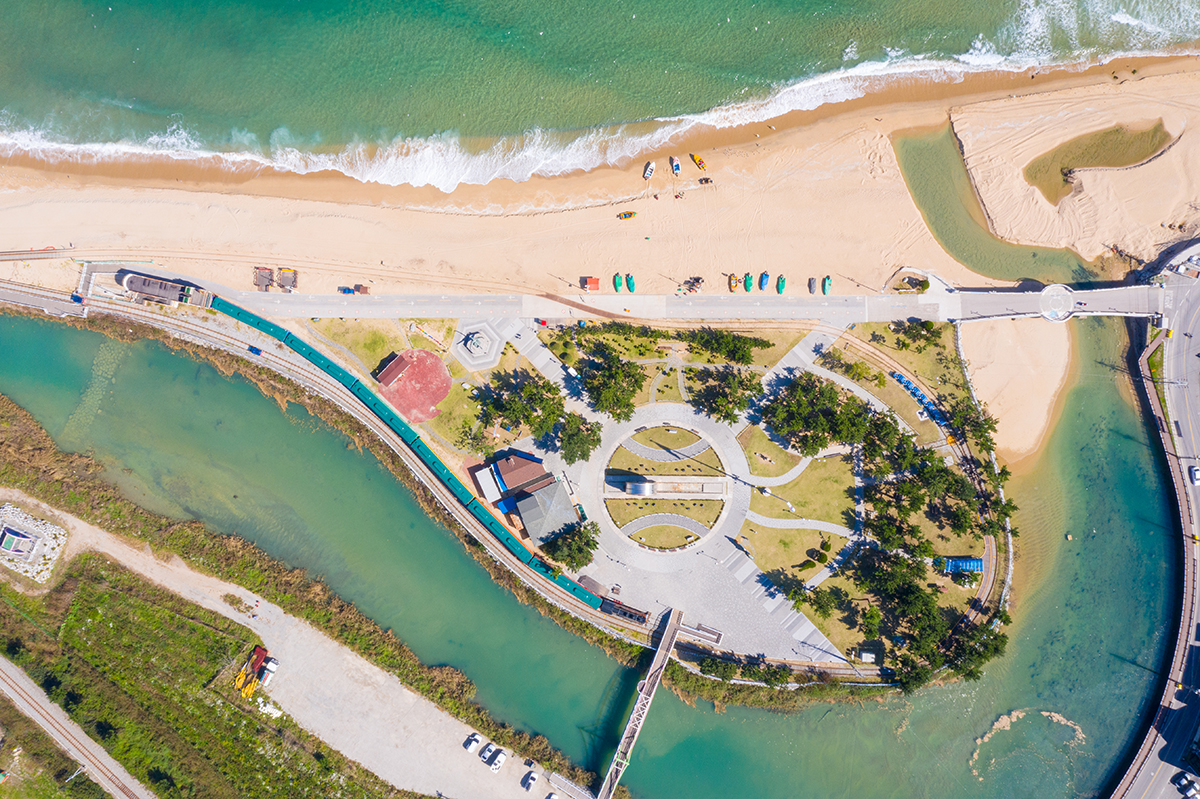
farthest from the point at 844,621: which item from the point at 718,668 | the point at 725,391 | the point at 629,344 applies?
the point at 629,344

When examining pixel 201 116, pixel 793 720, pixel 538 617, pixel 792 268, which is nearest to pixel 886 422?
pixel 792 268

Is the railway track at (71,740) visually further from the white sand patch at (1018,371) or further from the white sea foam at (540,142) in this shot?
the white sand patch at (1018,371)

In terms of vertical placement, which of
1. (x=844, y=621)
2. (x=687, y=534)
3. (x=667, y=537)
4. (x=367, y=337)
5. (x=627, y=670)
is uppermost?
(x=367, y=337)

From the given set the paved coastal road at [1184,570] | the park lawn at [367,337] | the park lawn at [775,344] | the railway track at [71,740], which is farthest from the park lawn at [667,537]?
the railway track at [71,740]

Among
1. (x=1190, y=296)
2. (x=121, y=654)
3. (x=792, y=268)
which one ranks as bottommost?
(x=121, y=654)

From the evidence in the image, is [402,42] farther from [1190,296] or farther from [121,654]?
[1190,296]

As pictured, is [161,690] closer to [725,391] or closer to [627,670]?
[627,670]

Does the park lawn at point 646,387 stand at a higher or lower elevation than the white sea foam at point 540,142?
lower
